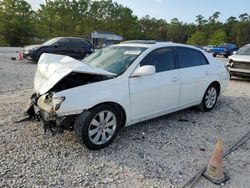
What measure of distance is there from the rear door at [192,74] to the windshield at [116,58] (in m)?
1.03

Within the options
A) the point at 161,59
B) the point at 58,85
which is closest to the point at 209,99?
the point at 161,59

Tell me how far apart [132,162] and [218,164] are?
110 centimetres

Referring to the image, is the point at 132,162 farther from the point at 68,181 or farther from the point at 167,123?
the point at 167,123

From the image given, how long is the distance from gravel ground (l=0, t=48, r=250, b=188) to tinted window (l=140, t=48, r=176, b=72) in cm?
110

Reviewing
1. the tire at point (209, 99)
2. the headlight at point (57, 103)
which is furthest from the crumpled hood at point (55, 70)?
the tire at point (209, 99)

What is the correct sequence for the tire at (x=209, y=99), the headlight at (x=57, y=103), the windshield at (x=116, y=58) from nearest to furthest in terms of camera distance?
the headlight at (x=57, y=103) → the windshield at (x=116, y=58) → the tire at (x=209, y=99)

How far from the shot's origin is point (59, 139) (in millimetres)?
4109

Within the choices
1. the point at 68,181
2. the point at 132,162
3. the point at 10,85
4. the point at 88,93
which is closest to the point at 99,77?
the point at 88,93

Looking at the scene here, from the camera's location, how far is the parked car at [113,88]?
3.61 metres

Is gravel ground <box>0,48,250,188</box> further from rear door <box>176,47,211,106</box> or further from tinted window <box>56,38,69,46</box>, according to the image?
tinted window <box>56,38,69,46</box>

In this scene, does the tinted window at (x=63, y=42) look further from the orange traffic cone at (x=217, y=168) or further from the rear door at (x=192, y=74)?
the orange traffic cone at (x=217, y=168)

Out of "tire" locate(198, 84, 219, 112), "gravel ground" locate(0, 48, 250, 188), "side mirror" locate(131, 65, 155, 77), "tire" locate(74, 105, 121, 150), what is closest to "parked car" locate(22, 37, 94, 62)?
"gravel ground" locate(0, 48, 250, 188)

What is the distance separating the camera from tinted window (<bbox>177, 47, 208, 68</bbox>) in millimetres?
5148

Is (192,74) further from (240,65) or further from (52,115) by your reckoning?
(240,65)
